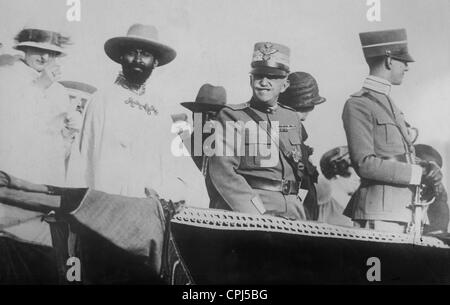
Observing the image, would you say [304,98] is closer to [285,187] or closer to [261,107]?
[261,107]

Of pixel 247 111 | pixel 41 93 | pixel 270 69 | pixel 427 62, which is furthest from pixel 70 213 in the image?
pixel 427 62

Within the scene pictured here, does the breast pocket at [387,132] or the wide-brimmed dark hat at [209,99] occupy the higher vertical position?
the wide-brimmed dark hat at [209,99]

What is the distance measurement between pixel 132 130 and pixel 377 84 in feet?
5.69

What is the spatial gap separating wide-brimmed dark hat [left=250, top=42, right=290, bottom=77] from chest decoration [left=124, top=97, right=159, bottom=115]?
0.72m

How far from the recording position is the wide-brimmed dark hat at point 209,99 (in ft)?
14.9

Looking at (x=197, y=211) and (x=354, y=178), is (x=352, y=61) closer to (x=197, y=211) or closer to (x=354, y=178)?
(x=354, y=178)

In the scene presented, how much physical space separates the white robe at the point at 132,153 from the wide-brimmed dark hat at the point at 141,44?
9.4 inches

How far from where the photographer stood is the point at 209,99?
4.56 metres

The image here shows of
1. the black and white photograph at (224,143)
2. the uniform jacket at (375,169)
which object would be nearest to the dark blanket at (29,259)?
the black and white photograph at (224,143)

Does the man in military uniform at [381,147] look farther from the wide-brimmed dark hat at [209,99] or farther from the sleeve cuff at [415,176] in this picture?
the wide-brimmed dark hat at [209,99]

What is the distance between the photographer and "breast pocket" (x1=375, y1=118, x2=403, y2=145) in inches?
182

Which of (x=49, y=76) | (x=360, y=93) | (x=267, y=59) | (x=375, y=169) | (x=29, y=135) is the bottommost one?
(x=375, y=169)

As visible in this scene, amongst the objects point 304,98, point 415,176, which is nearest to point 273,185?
point 304,98

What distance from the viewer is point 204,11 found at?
4582mm
